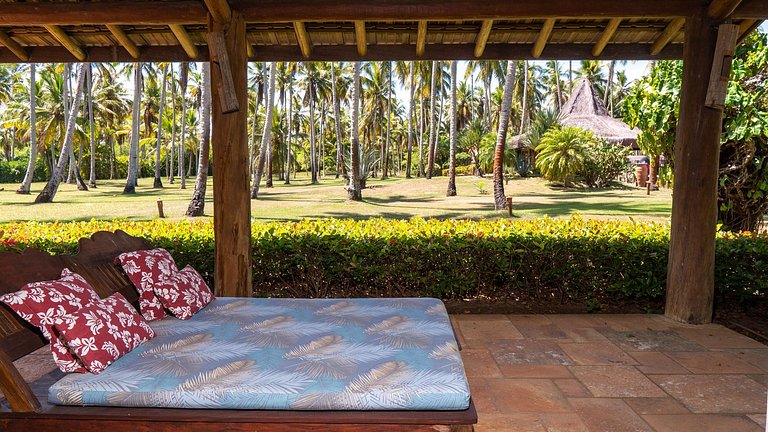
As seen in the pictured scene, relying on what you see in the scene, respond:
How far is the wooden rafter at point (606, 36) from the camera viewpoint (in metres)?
4.78

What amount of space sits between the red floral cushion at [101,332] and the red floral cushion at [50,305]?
0.12ft

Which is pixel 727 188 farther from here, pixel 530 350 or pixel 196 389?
pixel 196 389

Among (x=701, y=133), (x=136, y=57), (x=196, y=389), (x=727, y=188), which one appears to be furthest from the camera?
(x=727, y=188)

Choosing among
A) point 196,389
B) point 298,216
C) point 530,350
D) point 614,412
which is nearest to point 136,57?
point 196,389

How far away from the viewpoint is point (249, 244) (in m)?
4.61

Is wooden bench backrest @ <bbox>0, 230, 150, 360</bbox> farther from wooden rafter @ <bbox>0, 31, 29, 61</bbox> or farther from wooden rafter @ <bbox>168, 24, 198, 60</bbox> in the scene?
wooden rafter @ <bbox>0, 31, 29, 61</bbox>

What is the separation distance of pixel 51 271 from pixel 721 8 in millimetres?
5035

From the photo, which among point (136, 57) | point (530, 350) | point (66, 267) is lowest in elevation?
point (530, 350)

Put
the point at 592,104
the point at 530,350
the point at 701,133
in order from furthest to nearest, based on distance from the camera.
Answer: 1. the point at 592,104
2. the point at 701,133
3. the point at 530,350

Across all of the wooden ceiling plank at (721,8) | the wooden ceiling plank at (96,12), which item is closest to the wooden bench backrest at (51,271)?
the wooden ceiling plank at (96,12)

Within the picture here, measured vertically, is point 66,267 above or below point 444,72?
below

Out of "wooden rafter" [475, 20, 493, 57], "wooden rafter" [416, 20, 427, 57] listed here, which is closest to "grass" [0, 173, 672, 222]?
"wooden rafter" [475, 20, 493, 57]

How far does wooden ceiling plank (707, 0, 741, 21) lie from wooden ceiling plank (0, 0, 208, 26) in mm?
4045

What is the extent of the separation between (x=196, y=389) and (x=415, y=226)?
3.95 meters
